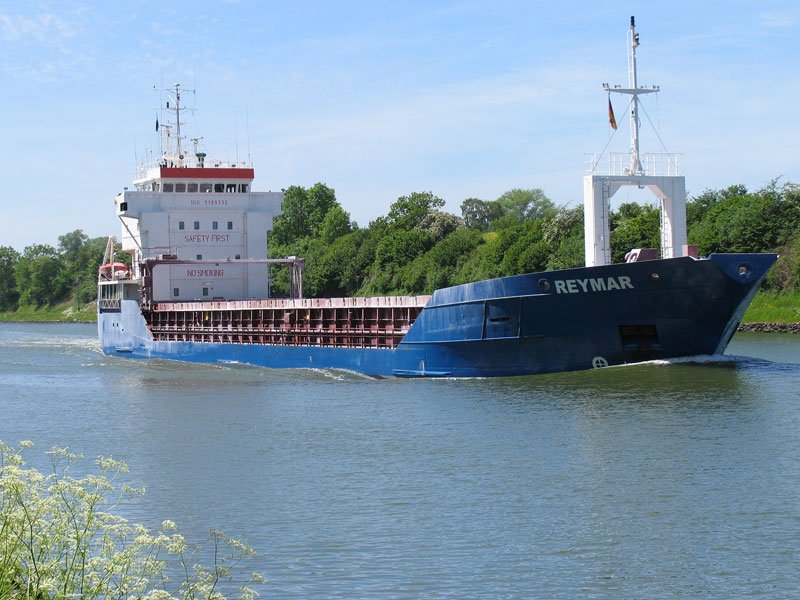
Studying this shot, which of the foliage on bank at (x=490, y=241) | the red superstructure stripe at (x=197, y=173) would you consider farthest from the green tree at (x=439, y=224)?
the red superstructure stripe at (x=197, y=173)

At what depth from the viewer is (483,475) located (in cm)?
1320

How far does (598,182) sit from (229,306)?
14.1 metres

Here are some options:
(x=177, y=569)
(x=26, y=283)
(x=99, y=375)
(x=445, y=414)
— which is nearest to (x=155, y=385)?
(x=99, y=375)

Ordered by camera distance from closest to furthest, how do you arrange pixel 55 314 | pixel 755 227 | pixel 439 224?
pixel 755 227 → pixel 439 224 → pixel 55 314

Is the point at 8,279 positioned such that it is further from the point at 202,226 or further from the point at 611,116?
the point at 611,116

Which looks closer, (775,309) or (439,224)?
(775,309)

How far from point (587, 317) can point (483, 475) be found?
27.9 feet

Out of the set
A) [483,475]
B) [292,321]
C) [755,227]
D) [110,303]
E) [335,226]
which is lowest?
[483,475]

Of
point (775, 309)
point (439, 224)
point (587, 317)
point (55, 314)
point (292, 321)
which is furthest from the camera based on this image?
point (55, 314)

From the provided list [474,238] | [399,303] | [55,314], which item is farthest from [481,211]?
[399,303]

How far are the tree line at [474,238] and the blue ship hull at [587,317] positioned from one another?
23113 millimetres

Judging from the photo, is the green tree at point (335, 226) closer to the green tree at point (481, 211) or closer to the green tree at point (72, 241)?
the green tree at point (481, 211)

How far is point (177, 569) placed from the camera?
9.64 m

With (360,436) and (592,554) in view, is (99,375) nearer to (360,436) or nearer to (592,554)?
(360,436)
